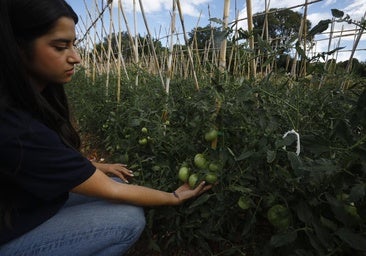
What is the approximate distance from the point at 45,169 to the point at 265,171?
71 cm

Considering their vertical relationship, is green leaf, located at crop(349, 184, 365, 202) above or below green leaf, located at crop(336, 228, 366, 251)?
above

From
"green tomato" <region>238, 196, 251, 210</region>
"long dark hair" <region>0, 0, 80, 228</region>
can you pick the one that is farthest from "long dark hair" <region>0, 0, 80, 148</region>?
"green tomato" <region>238, 196, 251, 210</region>

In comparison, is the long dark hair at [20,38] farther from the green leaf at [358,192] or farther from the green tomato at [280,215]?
the green leaf at [358,192]

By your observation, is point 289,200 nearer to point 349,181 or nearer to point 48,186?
point 349,181

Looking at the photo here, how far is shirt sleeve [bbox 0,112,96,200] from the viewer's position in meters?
0.87

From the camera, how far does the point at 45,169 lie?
0.92 metres

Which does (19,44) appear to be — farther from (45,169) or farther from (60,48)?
(45,169)

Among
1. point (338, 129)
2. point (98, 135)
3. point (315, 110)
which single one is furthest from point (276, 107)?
point (98, 135)

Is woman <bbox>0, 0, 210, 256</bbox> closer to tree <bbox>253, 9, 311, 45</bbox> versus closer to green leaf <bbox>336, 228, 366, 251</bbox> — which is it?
green leaf <bbox>336, 228, 366, 251</bbox>

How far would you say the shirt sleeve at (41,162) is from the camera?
2.87 ft

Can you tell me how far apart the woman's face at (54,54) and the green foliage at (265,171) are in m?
0.50

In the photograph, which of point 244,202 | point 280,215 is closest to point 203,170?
point 244,202

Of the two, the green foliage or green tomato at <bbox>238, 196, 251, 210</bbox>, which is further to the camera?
green tomato at <bbox>238, 196, 251, 210</bbox>

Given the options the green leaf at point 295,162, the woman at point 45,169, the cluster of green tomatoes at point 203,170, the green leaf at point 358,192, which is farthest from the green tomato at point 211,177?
the green leaf at point 358,192
